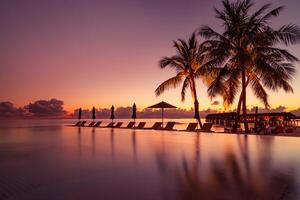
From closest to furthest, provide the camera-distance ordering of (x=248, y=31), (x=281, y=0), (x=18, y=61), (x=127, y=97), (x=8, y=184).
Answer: (x=8, y=184) < (x=248, y=31) < (x=281, y=0) < (x=18, y=61) < (x=127, y=97)

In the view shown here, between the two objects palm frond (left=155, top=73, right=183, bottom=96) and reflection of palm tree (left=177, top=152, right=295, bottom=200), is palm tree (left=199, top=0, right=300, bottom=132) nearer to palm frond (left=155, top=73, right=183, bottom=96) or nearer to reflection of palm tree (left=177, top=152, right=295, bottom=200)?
palm frond (left=155, top=73, right=183, bottom=96)

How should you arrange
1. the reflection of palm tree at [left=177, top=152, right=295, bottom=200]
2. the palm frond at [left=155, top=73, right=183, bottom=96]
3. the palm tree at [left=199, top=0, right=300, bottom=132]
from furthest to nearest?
the palm frond at [left=155, top=73, right=183, bottom=96]
the palm tree at [left=199, top=0, right=300, bottom=132]
the reflection of palm tree at [left=177, top=152, right=295, bottom=200]

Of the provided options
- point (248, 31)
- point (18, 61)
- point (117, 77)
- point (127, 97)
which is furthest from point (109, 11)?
point (127, 97)

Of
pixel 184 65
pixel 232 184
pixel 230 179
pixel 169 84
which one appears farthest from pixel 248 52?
pixel 232 184

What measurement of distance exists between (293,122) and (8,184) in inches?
805

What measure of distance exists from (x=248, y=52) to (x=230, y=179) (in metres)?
11.1

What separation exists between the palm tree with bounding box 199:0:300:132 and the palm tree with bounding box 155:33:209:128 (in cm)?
342

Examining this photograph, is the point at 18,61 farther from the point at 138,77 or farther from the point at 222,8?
the point at 222,8

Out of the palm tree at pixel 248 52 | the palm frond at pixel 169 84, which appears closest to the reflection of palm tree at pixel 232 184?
the palm tree at pixel 248 52

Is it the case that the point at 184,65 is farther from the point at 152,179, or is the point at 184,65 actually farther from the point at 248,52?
the point at 152,179

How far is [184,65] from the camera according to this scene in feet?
60.4

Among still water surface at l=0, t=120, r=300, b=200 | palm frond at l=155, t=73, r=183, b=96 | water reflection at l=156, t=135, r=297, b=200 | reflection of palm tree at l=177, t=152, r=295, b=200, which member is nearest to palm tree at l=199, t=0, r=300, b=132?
palm frond at l=155, t=73, r=183, b=96

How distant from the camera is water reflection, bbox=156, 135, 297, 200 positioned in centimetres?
329

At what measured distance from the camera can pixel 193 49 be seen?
1839 centimetres
